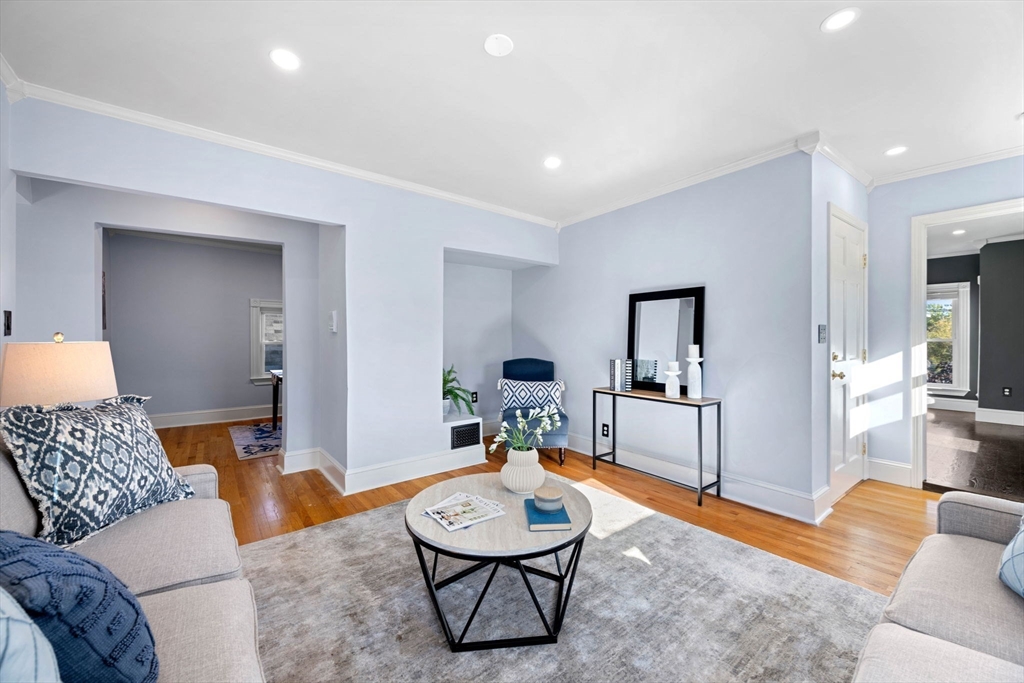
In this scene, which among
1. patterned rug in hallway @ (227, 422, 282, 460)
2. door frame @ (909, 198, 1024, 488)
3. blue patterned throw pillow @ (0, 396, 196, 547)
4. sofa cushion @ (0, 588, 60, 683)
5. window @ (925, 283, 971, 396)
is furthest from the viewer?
window @ (925, 283, 971, 396)

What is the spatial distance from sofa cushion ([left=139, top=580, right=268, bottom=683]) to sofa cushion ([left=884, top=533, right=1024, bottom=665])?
1.74 meters

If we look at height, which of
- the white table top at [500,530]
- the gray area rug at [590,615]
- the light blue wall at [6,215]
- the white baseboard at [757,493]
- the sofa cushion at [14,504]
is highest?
the light blue wall at [6,215]

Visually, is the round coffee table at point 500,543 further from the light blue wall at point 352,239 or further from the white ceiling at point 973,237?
the white ceiling at point 973,237

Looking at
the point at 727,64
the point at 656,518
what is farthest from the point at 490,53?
the point at 656,518

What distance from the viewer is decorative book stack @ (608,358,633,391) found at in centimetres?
376

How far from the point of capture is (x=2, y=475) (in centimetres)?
133

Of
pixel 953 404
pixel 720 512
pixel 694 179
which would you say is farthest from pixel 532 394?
pixel 953 404

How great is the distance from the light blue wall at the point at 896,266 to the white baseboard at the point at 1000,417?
12.2 feet

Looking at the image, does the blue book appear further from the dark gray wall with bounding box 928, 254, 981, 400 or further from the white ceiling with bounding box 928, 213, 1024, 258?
the dark gray wall with bounding box 928, 254, 981, 400

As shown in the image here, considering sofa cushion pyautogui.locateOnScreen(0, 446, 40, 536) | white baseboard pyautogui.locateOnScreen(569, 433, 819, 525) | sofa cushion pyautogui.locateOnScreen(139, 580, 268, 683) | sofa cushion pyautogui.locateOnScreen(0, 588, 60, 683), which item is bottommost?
white baseboard pyautogui.locateOnScreen(569, 433, 819, 525)

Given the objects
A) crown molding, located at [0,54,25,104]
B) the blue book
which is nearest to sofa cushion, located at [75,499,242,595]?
the blue book

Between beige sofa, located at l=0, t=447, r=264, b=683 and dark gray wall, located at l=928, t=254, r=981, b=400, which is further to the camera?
dark gray wall, located at l=928, t=254, r=981, b=400

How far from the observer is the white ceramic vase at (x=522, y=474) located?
208 centimetres

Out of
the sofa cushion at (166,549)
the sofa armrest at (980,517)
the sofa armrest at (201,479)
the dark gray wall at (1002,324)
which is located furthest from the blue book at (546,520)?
the dark gray wall at (1002,324)
